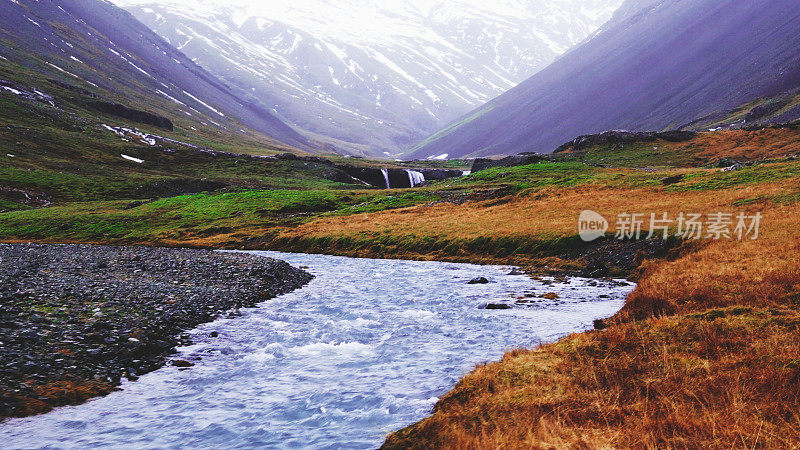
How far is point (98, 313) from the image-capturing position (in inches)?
784

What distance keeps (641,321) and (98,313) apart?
2160cm

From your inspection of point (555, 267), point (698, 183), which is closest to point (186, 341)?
point (555, 267)

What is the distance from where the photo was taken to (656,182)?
55.8 m

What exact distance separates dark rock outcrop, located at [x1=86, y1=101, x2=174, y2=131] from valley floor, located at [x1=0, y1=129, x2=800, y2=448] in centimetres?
15385

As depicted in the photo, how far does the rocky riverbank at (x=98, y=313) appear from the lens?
1345 cm

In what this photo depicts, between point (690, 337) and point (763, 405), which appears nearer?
point (763, 405)

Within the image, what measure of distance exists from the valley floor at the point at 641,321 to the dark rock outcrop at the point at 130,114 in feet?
505

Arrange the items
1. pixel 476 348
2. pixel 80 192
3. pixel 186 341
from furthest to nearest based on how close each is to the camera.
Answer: pixel 80 192
pixel 186 341
pixel 476 348

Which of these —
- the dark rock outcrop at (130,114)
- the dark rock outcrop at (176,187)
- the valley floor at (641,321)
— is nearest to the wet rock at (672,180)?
the valley floor at (641,321)

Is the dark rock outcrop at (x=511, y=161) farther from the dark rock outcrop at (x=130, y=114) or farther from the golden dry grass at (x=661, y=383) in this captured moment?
the dark rock outcrop at (x=130, y=114)

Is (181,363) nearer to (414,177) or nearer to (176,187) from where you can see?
(176,187)

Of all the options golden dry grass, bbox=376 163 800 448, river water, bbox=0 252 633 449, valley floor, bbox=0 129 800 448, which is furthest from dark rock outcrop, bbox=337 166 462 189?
Result: golden dry grass, bbox=376 163 800 448

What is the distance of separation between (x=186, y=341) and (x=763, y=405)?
18.2 m

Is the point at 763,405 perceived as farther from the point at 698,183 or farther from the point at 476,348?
the point at 698,183
